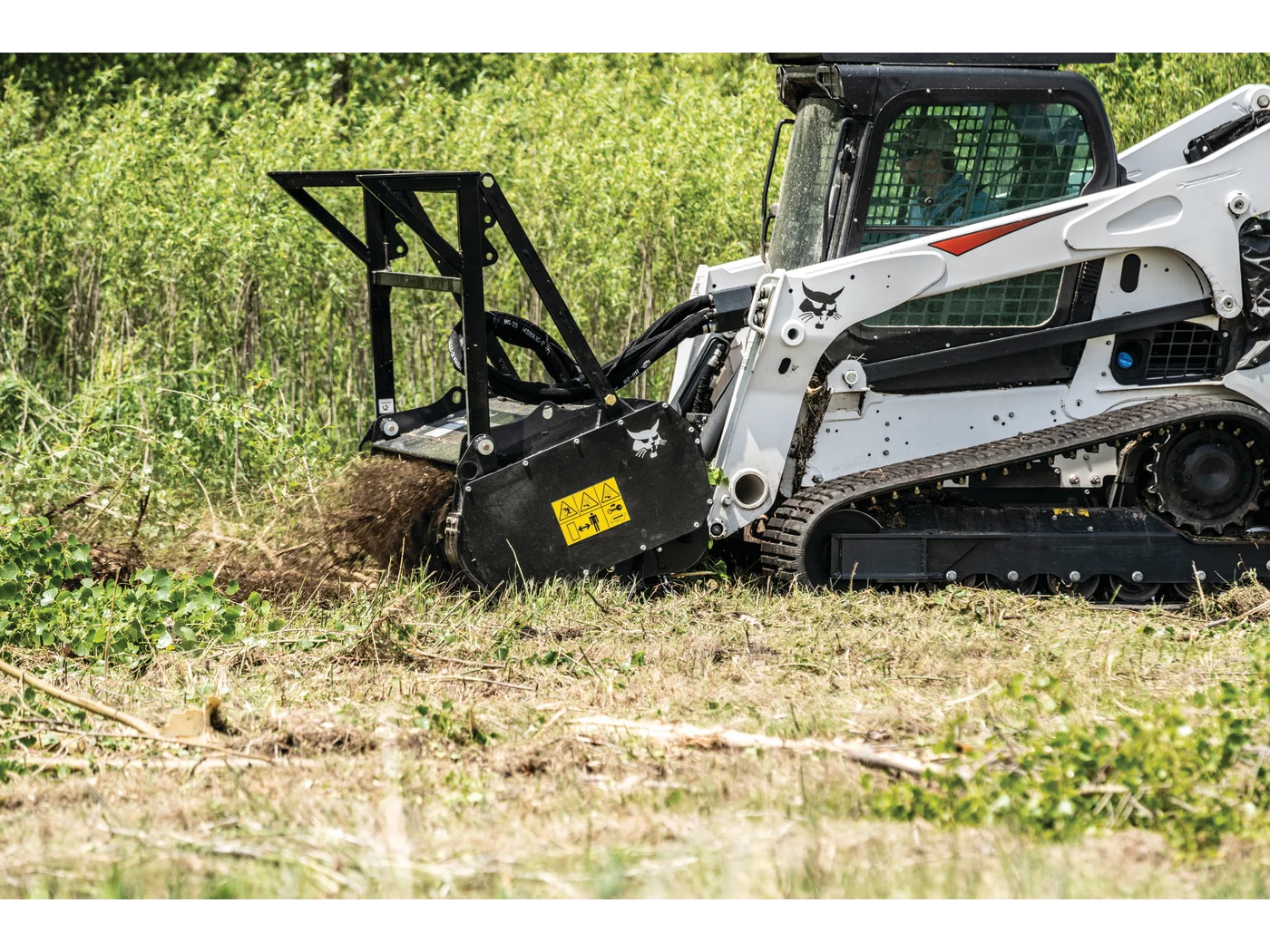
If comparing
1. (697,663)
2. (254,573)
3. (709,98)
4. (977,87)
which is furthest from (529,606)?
(709,98)

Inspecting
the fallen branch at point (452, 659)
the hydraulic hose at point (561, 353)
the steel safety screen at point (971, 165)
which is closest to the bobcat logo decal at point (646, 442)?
the hydraulic hose at point (561, 353)

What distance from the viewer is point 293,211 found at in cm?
908

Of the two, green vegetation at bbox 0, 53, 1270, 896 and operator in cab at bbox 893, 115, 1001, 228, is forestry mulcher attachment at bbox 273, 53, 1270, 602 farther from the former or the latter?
green vegetation at bbox 0, 53, 1270, 896

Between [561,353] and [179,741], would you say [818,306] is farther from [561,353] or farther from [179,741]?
[179,741]

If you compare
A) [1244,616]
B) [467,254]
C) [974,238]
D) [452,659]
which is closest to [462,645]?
[452,659]

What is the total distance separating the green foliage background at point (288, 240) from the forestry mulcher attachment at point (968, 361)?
225 cm

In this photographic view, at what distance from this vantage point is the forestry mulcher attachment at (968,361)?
6.55 meters

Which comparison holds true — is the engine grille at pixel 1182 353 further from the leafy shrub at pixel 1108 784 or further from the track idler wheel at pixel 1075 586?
the leafy shrub at pixel 1108 784

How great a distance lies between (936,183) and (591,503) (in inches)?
87.0

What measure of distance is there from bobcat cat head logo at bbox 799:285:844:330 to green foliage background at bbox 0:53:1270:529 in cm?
280

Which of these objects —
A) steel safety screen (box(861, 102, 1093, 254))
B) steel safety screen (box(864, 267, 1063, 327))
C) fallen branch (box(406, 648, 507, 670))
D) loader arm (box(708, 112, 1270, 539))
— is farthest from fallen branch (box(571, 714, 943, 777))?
steel safety screen (box(861, 102, 1093, 254))

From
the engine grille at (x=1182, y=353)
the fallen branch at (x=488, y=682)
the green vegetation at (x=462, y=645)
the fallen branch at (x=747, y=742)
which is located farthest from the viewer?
the engine grille at (x=1182, y=353)

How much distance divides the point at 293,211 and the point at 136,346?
126cm

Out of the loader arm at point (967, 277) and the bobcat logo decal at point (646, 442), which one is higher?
the loader arm at point (967, 277)
